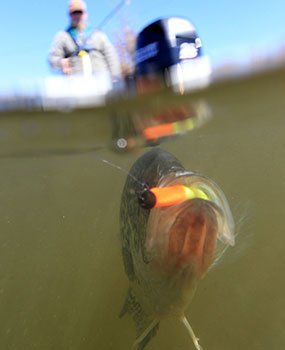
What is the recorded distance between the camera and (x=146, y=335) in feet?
9.80

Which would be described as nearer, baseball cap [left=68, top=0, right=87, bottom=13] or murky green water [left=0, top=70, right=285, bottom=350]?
murky green water [left=0, top=70, right=285, bottom=350]

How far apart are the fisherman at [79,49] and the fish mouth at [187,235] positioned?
2.31 m

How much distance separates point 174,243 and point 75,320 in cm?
184

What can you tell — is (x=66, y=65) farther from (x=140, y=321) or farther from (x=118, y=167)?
(x=140, y=321)

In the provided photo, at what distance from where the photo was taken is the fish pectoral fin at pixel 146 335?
2880mm

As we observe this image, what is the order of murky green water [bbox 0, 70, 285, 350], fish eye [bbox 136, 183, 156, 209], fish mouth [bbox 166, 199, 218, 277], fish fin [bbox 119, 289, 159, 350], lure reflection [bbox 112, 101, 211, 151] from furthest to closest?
murky green water [bbox 0, 70, 285, 350]
lure reflection [bbox 112, 101, 211, 151]
fish fin [bbox 119, 289, 159, 350]
fish eye [bbox 136, 183, 156, 209]
fish mouth [bbox 166, 199, 218, 277]

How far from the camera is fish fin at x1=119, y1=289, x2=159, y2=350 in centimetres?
292

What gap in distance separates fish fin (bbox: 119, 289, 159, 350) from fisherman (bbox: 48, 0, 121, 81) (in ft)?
6.76

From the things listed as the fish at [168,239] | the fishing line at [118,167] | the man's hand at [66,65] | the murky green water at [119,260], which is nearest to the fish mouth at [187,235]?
the fish at [168,239]

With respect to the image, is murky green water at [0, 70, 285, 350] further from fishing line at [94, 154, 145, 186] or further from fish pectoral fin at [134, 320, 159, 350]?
fish pectoral fin at [134, 320, 159, 350]

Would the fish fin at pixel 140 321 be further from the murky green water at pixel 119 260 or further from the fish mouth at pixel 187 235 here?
the fish mouth at pixel 187 235

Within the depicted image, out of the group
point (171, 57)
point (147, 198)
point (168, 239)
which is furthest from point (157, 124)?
point (168, 239)

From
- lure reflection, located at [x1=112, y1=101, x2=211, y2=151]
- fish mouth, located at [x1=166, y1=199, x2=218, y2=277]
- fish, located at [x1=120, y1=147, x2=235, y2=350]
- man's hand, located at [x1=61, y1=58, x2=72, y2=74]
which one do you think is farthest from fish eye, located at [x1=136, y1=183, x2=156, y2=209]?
man's hand, located at [x1=61, y1=58, x2=72, y2=74]

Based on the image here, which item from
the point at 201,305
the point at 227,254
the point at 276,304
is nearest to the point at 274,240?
the point at 276,304
